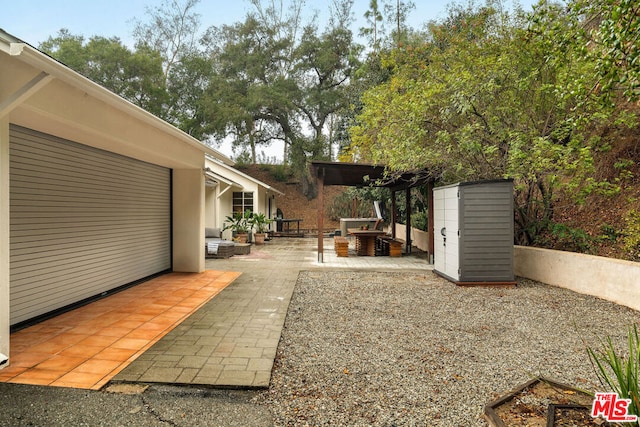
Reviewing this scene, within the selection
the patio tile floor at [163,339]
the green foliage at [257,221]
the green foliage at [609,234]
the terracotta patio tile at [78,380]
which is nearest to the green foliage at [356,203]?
the green foliage at [257,221]

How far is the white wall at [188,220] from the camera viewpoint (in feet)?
24.7

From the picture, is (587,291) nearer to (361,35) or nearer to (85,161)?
(85,161)

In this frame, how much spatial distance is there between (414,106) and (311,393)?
653 centimetres

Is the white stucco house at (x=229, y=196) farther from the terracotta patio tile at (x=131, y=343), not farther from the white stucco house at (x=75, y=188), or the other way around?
the terracotta patio tile at (x=131, y=343)

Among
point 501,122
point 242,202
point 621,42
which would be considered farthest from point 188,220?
point 242,202

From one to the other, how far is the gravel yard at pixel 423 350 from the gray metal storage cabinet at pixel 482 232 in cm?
44

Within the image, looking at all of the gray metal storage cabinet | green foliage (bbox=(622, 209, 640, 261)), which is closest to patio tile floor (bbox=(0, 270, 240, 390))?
the gray metal storage cabinet

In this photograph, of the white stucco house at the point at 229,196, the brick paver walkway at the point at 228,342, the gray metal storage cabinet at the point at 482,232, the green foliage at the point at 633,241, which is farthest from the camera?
the white stucco house at the point at 229,196

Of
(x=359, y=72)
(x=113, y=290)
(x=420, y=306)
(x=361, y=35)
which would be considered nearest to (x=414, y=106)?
(x=420, y=306)

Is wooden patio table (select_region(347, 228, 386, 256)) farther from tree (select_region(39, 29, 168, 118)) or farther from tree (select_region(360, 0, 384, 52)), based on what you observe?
tree (select_region(39, 29, 168, 118))

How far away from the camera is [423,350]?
357 cm

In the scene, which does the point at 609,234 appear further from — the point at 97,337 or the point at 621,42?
the point at 97,337

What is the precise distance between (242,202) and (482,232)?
1098cm

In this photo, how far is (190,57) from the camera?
79.4ft
